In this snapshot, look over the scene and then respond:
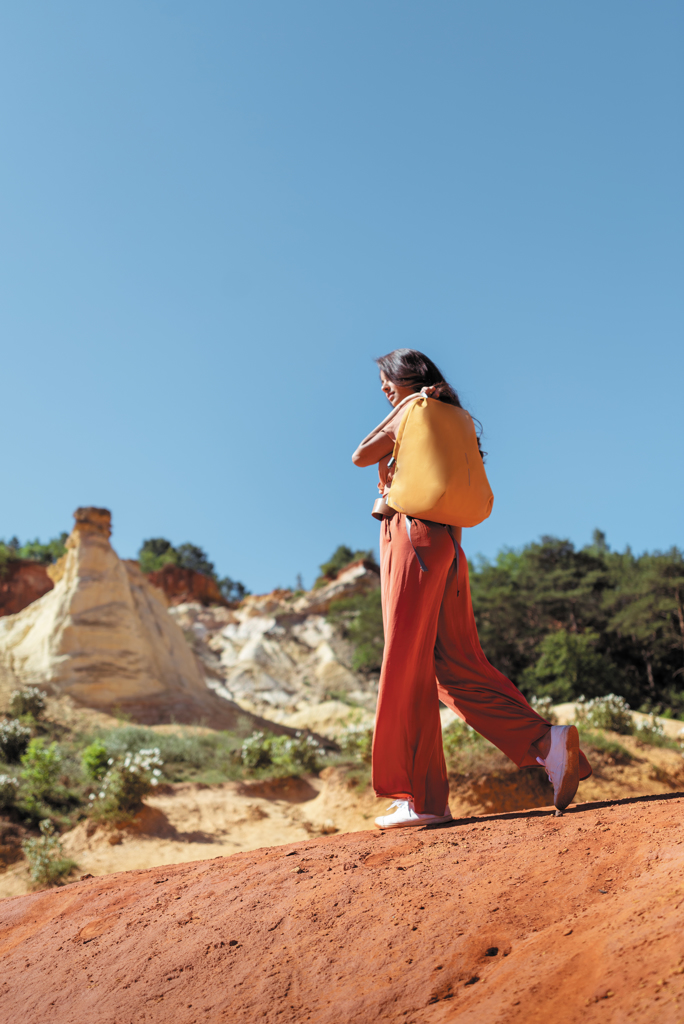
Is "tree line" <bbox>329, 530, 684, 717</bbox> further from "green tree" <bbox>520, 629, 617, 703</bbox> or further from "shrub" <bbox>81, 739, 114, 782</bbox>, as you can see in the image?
"shrub" <bbox>81, 739, 114, 782</bbox>

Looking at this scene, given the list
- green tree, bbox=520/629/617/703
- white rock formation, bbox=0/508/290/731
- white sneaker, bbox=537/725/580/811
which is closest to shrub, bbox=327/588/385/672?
green tree, bbox=520/629/617/703

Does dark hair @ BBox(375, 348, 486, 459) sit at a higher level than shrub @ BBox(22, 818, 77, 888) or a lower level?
higher

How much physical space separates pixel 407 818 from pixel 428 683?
0.61 m

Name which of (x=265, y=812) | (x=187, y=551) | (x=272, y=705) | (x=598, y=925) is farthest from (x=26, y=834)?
(x=187, y=551)

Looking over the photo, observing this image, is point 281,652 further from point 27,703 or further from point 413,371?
point 413,371

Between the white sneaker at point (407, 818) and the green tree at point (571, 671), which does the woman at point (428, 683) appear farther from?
the green tree at point (571, 671)

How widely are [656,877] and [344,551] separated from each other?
50.2m

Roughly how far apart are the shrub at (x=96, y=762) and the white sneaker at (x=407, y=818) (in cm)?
555

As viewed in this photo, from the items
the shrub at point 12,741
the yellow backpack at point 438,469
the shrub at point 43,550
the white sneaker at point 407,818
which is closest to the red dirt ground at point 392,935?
the white sneaker at point 407,818

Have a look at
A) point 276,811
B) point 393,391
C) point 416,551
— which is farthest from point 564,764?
point 276,811

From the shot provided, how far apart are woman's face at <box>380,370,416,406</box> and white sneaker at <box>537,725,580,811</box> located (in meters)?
1.79

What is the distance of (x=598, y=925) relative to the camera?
1514 millimetres

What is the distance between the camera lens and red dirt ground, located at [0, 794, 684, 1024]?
1354mm

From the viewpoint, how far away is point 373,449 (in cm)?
339
